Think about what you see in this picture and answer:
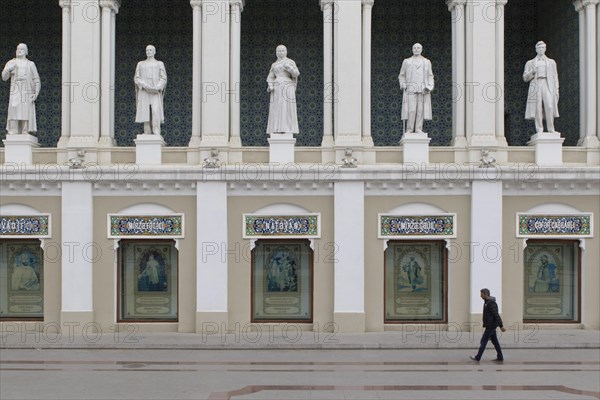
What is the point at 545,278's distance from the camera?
22.9 meters

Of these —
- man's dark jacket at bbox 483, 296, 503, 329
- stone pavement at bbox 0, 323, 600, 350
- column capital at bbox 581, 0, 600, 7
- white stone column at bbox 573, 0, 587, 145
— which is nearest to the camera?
man's dark jacket at bbox 483, 296, 503, 329

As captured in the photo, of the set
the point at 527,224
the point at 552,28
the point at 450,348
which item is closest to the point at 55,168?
the point at 450,348

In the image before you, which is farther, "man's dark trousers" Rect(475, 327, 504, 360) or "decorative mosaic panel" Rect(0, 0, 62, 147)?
"decorative mosaic panel" Rect(0, 0, 62, 147)

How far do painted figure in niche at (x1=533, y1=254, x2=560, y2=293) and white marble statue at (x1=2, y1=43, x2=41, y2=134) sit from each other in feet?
46.5

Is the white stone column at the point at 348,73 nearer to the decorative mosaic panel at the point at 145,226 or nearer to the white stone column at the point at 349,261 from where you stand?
the white stone column at the point at 349,261

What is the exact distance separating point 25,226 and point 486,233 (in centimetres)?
1215

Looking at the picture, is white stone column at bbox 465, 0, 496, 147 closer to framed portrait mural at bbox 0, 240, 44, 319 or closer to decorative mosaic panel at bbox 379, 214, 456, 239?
decorative mosaic panel at bbox 379, 214, 456, 239

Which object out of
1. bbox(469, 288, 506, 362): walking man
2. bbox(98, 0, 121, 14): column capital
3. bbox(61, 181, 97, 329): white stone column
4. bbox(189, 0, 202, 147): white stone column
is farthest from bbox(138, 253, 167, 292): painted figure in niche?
bbox(469, 288, 506, 362): walking man

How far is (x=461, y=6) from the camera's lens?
22.9 metres

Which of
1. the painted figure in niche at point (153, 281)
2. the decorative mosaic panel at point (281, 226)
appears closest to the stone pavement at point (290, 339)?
the painted figure in niche at point (153, 281)

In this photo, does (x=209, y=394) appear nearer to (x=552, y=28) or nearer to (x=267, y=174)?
(x=267, y=174)

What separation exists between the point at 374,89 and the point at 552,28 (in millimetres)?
5631

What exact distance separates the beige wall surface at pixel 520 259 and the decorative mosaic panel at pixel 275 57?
6613 mm

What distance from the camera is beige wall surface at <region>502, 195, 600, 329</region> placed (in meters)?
22.4
